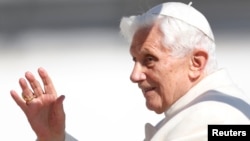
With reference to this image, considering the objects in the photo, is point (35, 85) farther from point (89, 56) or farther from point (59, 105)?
point (89, 56)

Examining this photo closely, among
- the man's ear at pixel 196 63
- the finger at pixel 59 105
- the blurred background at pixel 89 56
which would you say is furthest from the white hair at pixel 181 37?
the blurred background at pixel 89 56

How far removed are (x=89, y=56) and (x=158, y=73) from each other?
1.26m

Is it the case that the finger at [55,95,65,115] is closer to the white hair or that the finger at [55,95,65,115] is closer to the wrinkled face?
the wrinkled face

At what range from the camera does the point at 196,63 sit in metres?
2.79

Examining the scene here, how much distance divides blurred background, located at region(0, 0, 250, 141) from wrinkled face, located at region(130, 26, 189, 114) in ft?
3.59

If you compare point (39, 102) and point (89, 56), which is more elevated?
point (89, 56)

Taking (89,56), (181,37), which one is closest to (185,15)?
(181,37)

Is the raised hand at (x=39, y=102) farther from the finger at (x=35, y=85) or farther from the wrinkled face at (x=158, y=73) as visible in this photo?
the wrinkled face at (x=158, y=73)

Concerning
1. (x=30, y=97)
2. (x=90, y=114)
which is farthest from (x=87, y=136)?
Answer: (x=30, y=97)

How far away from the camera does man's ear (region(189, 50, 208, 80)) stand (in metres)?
2.79

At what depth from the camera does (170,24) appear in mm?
2799

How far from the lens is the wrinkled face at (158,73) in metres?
2.79

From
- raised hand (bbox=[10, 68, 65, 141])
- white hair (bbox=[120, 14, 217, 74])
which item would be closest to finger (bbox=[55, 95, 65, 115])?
raised hand (bbox=[10, 68, 65, 141])

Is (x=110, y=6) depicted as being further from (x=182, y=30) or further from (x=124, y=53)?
(x=182, y=30)
